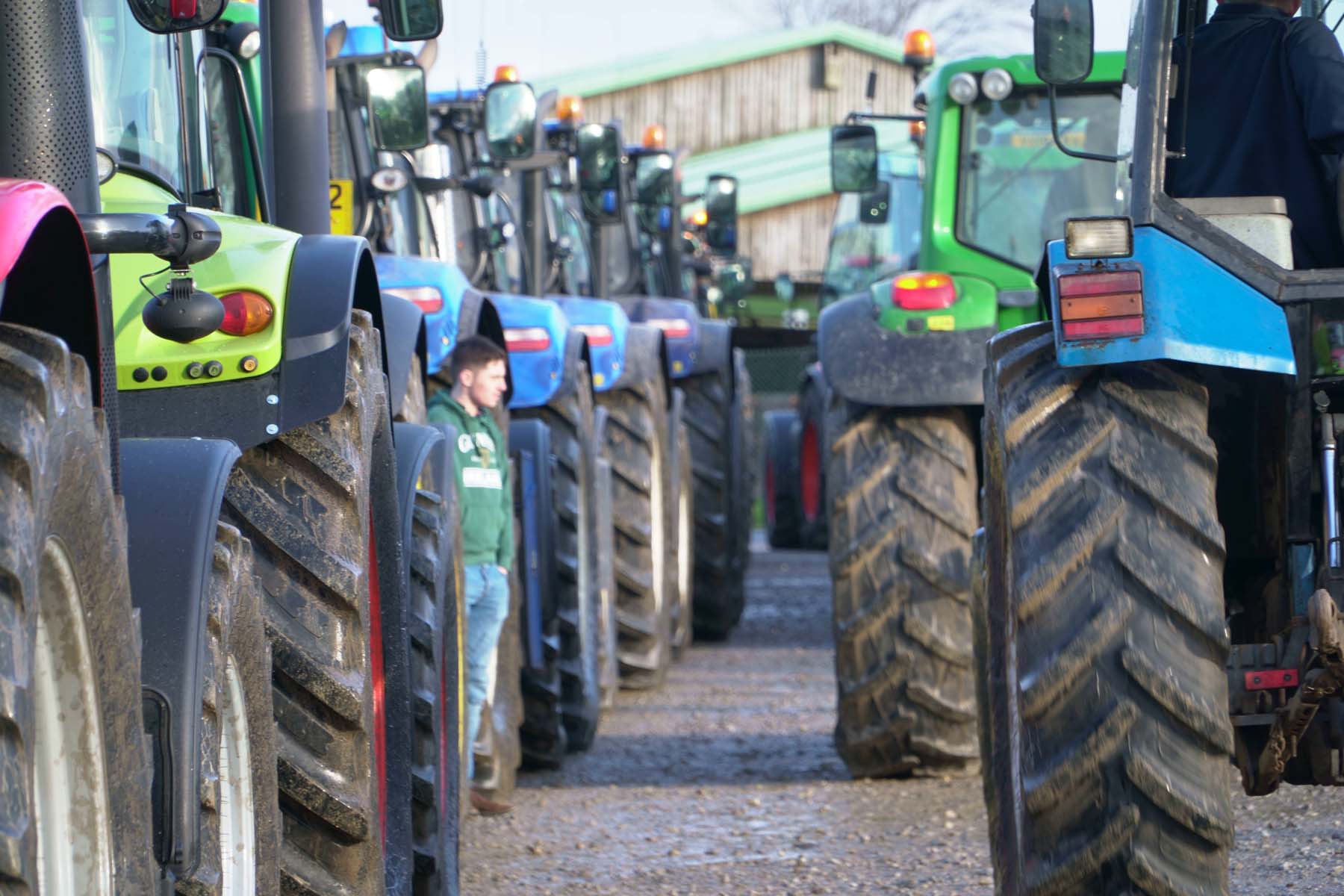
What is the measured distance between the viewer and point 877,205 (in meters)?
10.1

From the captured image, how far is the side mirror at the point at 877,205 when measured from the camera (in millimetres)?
9922

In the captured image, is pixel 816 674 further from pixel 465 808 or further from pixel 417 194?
pixel 465 808

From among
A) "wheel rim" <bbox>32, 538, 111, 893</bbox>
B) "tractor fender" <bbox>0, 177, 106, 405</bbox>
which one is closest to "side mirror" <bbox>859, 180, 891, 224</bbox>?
"tractor fender" <bbox>0, 177, 106, 405</bbox>

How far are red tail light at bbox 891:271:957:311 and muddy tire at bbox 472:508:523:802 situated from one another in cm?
158

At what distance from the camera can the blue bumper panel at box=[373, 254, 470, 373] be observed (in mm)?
6758

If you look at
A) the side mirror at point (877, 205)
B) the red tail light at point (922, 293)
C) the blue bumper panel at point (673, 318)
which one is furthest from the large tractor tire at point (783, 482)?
the red tail light at point (922, 293)

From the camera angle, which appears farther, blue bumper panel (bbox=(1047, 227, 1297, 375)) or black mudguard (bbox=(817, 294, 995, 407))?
black mudguard (bbox=(817, 294, 995, 407))

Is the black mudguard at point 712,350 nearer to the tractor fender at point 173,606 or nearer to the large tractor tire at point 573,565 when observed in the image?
the large tractor tire at point 573,565

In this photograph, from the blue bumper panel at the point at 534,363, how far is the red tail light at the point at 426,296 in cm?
106

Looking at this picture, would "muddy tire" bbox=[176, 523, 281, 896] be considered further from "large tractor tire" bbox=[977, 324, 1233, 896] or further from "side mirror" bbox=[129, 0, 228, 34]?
"large tractor tire" bbox=[977, 324, 1233, 896]

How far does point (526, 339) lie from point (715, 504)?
4.25 meters

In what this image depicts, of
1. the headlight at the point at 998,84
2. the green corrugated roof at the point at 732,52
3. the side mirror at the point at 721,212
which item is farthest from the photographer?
the green corrugated roof at the point at 732,52

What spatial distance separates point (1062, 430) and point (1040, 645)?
400mm

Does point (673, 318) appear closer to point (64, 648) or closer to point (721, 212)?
point (721, 212)
